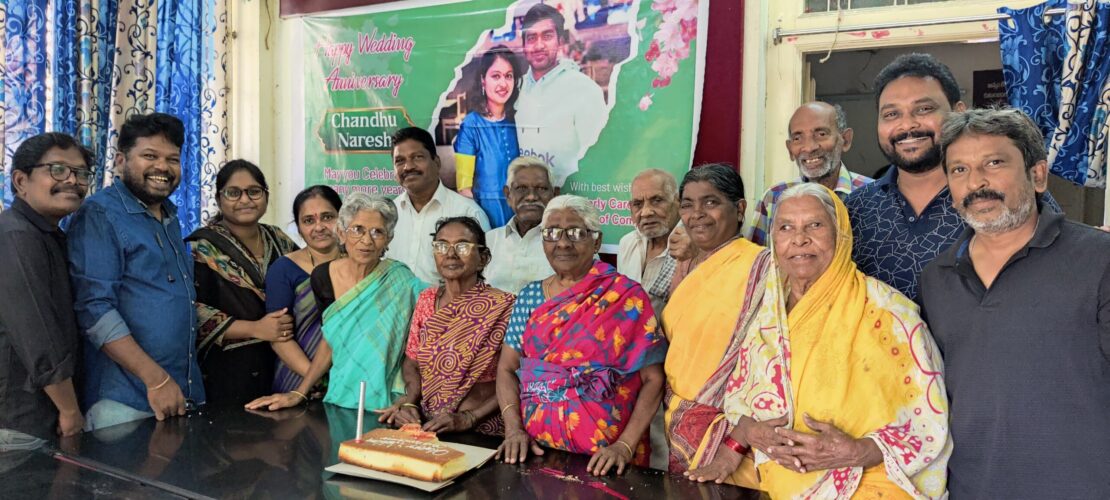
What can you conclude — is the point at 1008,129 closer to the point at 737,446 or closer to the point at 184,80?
the point at 737,446

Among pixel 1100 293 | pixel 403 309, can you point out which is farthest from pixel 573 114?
pixel 1100 293

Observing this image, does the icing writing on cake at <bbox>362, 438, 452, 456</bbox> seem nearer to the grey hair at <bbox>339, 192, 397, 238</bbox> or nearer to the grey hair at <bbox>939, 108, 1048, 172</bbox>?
the grey hair at <bbox>339, 192, 397, 238</bbox>

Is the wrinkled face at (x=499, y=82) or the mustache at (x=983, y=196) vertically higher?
the wrinkled face at (x=499, y=82)

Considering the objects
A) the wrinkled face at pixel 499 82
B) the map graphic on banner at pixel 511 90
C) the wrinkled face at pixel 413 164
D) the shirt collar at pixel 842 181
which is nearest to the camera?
the shirt collar at pixel 842 181

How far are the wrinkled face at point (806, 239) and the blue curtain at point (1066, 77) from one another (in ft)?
5.25

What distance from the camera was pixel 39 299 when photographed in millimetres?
2523

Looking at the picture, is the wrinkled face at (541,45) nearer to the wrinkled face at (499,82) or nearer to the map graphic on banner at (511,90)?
the map graphic on banner at (511,90)

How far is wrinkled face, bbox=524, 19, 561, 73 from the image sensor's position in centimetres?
405

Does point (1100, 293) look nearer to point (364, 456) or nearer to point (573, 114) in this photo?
point (364, 456)

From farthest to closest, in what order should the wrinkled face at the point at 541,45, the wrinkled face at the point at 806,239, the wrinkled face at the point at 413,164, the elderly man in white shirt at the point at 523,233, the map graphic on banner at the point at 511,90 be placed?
the wrinkled face at the point at 541,45 → the wrinkled face at the point at 413,164 → the map graphic on banner at the point at 511,90 → the elderly man in white shirt at the point at 523,233 → the wrinkled face at the point at 806,239

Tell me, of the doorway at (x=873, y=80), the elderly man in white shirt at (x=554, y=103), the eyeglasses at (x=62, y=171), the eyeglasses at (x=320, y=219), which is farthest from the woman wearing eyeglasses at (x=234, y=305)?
the doorway at (x=873, y=80)

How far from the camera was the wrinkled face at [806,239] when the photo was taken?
6.54 ft

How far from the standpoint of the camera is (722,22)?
3688 mm

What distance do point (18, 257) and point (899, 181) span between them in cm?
276
